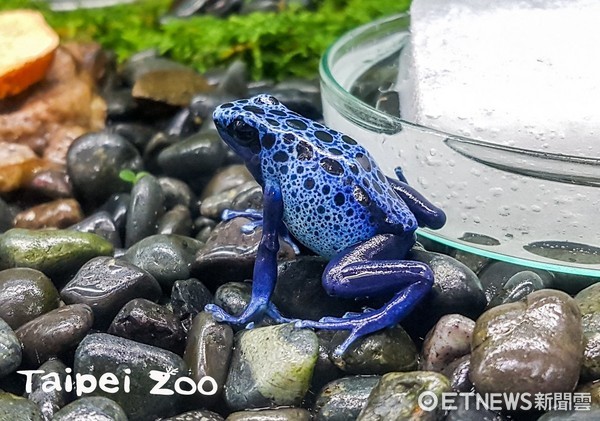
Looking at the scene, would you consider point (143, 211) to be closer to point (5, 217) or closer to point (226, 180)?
point (226, 180)

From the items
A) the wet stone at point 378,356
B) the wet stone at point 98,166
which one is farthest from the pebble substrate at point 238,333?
the wet stone at point 98,166

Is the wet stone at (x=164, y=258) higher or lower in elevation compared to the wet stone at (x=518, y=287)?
higher

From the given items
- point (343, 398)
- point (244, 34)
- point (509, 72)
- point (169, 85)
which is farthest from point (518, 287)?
point (244, 34)

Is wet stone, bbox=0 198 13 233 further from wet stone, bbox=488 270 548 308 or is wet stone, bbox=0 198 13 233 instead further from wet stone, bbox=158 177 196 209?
wet stone, bbox=488 270 548 308

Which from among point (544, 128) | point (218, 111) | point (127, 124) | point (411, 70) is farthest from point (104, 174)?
point (544, 128)

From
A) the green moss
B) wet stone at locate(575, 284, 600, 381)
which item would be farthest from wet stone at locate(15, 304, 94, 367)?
the green moss

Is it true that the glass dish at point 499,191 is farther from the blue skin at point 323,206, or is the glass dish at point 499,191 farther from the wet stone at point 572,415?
the wet stone at point 572,415

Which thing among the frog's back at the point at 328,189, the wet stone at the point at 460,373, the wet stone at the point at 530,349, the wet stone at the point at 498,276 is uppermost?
the frog's back at the point at 328,189
